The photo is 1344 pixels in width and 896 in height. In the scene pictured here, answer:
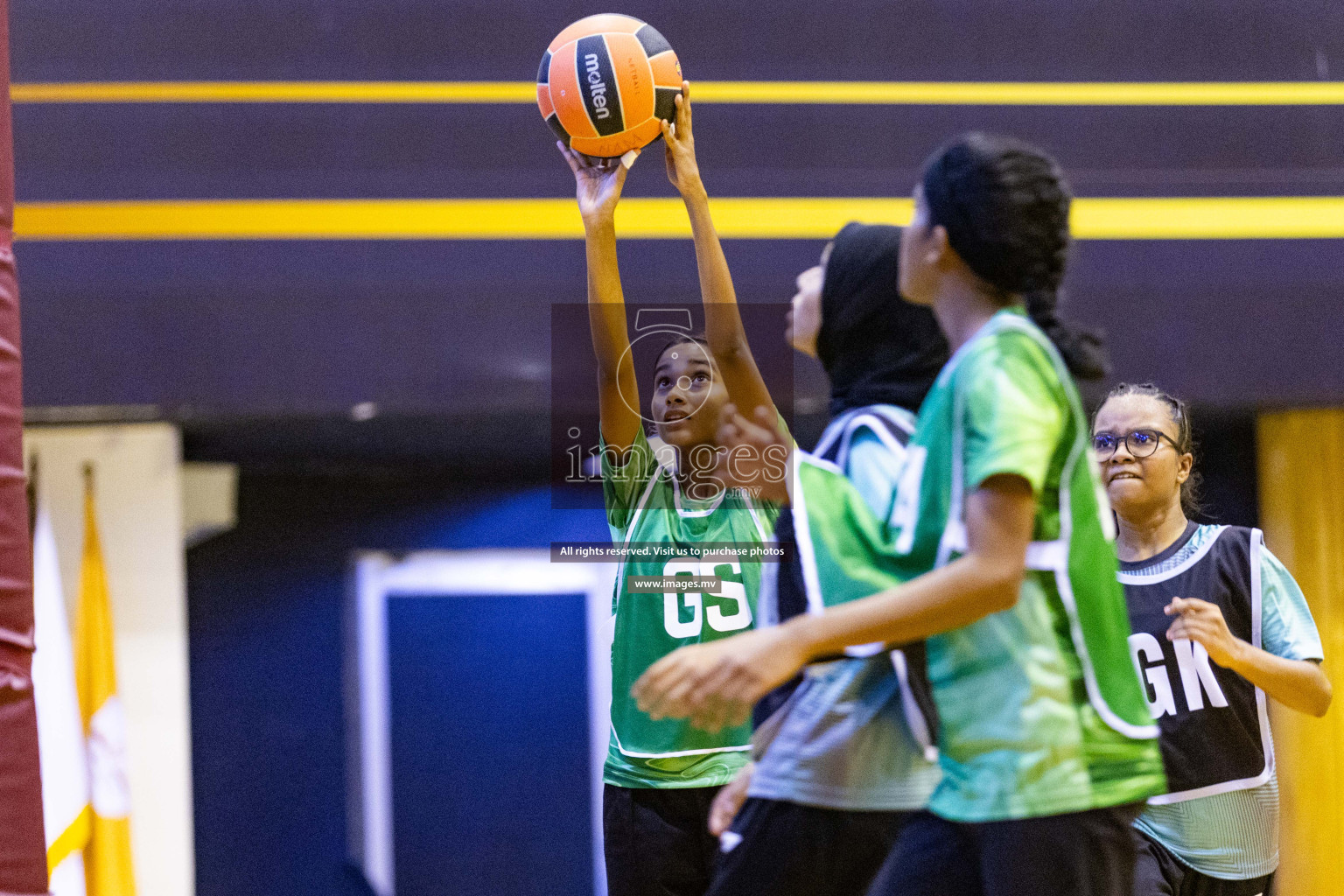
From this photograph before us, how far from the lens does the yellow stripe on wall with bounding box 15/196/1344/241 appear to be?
189 inches

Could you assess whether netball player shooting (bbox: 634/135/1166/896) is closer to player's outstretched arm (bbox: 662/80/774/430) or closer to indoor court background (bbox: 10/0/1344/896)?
player's outstretched arm (bbox: 662/80/774/430)

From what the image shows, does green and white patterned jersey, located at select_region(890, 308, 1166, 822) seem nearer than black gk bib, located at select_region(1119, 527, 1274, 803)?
Yes

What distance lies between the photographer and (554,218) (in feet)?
16.2

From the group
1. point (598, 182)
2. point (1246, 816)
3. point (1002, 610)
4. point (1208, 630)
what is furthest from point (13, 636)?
point (1246, 816)

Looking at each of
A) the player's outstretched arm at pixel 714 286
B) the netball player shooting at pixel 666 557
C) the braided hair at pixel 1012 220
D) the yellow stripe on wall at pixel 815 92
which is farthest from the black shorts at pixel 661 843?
the yellow stripe on wall at pixel 815 92

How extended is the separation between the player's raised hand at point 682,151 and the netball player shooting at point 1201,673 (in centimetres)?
117

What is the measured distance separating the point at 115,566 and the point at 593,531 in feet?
6.89

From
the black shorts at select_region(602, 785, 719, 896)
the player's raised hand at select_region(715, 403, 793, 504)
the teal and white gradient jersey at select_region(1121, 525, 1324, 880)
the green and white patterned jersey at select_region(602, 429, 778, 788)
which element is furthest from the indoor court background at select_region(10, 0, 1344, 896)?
the player's raised hand at select_region(715, 403, 793, 504)

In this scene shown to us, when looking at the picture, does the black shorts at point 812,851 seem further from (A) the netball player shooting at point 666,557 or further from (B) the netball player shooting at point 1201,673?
(B) the netball player shooting at point 1201,673

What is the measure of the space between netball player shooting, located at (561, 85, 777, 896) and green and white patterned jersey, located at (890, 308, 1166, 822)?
1.11 meters

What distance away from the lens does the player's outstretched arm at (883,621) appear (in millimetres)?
1521

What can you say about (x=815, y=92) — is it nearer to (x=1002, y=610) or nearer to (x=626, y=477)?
(x=626, y=477)

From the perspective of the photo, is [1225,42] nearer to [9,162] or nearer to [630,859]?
[630,859]

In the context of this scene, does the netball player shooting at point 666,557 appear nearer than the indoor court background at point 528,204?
Yes
